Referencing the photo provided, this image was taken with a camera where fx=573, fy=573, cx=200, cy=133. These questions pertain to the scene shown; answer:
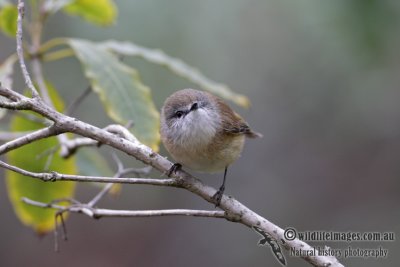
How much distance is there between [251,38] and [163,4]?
2.26 metres

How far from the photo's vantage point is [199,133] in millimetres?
3029

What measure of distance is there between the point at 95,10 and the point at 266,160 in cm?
436

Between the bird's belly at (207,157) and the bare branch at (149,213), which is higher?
the bird's belly at (207,157)

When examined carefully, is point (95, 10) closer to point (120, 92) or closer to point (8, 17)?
point (8, 17)

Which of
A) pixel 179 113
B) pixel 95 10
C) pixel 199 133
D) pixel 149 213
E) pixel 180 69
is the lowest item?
pixel 149 213

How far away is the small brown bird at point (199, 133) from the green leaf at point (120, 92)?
13cm

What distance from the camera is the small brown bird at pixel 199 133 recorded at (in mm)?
2984

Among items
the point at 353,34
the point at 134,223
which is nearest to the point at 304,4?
the point at 353,34

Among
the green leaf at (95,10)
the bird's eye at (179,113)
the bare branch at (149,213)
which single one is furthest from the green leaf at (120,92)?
the bare branch at (149,213)

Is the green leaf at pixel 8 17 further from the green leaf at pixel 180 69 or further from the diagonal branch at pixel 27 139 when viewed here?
the diagonal branch at pixel 27 139

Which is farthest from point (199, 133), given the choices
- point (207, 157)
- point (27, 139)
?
point (27, 139)

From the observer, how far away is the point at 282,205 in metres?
7.12

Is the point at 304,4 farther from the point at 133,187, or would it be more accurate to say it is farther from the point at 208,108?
the point at 133,187

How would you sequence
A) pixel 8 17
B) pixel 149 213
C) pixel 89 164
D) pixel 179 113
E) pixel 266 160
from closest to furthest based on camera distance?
pixel 149 213 < pixel 179 113 < pixel 8 17 < pixel 89 164 < pixel 266 160
